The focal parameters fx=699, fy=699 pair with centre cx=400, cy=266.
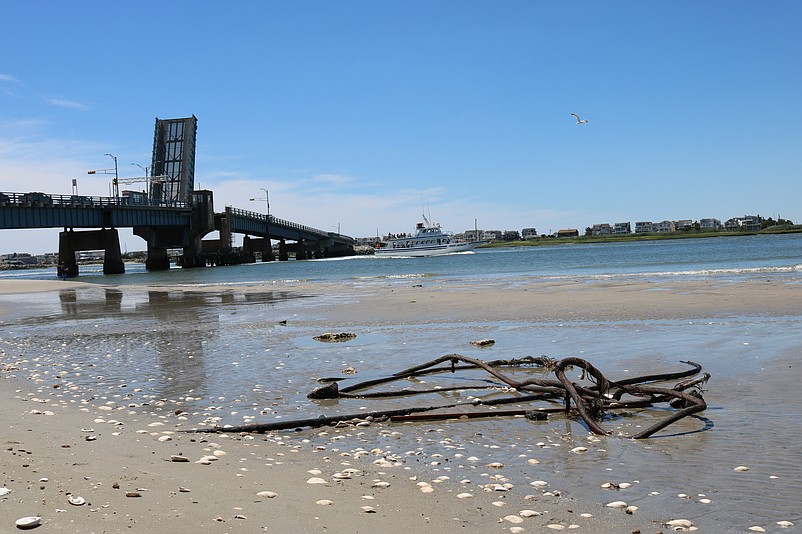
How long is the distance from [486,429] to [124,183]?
102 meters

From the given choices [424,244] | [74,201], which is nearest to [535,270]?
[74,201]

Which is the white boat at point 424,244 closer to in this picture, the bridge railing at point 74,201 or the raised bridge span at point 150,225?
the raised bridge span at point 150,225

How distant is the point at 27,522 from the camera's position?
Result: 15.8ft

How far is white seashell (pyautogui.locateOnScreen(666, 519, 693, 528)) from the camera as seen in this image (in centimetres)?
507

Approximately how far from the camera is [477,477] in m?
6.34

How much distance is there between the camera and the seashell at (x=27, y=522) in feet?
15.7

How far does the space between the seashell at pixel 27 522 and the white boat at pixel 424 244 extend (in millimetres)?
125037

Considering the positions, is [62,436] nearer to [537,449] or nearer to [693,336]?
[537,449]

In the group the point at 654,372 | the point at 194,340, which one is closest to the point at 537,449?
the point at 654,372

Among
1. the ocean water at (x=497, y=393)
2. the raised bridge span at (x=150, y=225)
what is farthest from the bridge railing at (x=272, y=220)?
the ocean water at (x=497, y=393)

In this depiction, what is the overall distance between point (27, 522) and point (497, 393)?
6.72 meters

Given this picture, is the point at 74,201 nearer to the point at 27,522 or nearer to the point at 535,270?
the point at 535,270

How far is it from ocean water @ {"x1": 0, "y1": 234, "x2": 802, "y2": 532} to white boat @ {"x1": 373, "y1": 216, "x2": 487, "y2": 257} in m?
109

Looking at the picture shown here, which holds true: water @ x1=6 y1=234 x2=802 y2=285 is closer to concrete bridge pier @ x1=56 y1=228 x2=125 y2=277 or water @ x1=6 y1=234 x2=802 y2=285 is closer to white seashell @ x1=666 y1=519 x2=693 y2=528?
concrete bridge pier @ x1=56 y1=228 x2=125 y2=277
